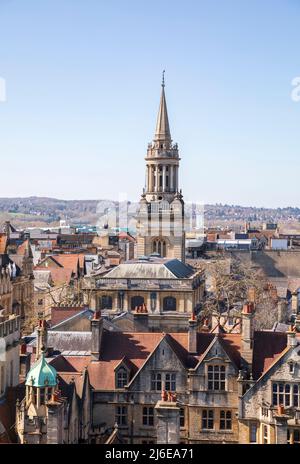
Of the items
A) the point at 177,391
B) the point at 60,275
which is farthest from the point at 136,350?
the point at 60,275

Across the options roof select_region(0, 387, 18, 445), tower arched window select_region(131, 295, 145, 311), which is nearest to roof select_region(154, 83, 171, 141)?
tower arched window select_region(131, 295, 145, 311)

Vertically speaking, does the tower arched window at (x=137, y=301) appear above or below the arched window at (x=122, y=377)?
above

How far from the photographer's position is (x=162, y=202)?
75.1 m

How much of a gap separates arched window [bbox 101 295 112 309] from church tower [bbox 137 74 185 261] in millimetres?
14443

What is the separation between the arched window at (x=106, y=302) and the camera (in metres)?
58.0

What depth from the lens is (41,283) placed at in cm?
8144

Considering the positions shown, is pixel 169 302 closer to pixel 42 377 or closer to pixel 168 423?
pixel 42 377

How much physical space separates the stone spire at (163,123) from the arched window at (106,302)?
23.3m

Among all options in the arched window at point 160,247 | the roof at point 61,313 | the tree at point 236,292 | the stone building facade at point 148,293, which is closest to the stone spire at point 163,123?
the arched window at point 160,247

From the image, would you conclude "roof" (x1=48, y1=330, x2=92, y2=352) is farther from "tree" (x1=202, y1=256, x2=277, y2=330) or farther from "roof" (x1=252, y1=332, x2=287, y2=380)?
"tree" (x1=202, y1=256, x2=277, y2=330)

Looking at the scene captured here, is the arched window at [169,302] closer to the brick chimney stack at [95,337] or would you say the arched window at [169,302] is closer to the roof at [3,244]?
the roof at [3,244]

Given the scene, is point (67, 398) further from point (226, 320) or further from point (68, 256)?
point (68, 256)

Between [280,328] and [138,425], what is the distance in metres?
17.1

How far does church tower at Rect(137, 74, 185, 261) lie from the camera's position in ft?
238
